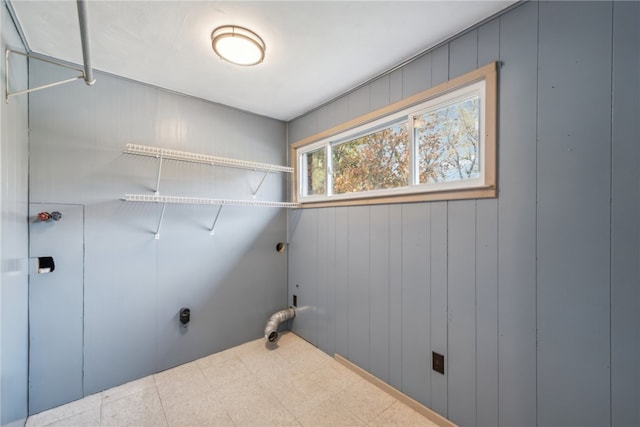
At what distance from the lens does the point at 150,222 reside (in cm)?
204

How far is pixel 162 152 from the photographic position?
1827 millimetres

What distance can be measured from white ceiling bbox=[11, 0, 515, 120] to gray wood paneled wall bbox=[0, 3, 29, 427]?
0.27 m

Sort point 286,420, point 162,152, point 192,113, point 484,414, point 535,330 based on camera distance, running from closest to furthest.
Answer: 1. point 535,330
2. point 484,414
3. point 286,420
4. point 162,152
5. point 192,113

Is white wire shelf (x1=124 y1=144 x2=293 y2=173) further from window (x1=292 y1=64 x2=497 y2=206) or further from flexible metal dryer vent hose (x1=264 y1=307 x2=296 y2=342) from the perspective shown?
flexible metal dryer vent hose (x1=264 y1=307 x2=296 y2=342)

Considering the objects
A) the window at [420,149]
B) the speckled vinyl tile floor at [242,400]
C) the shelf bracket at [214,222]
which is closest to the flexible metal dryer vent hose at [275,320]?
the speckled vinyl tile floor at [242,400]

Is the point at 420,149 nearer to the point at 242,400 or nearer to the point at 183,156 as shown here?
the point at 183,156

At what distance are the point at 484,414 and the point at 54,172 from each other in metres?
2.97

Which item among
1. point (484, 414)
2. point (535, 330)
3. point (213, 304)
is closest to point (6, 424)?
point (213, 304)

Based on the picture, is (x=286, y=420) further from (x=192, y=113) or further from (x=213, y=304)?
(x=192, y=113)

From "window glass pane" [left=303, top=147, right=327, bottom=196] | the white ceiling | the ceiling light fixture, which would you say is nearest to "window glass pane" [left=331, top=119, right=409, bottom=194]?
"window glass pane" [left=303, top=147, right=327, bottom=196]

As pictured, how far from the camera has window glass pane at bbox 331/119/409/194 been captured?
1.90m

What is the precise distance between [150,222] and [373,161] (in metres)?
1.84

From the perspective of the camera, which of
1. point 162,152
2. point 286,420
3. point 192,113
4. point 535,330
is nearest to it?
point 535,330

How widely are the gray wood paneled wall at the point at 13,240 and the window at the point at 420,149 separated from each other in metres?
1.94
